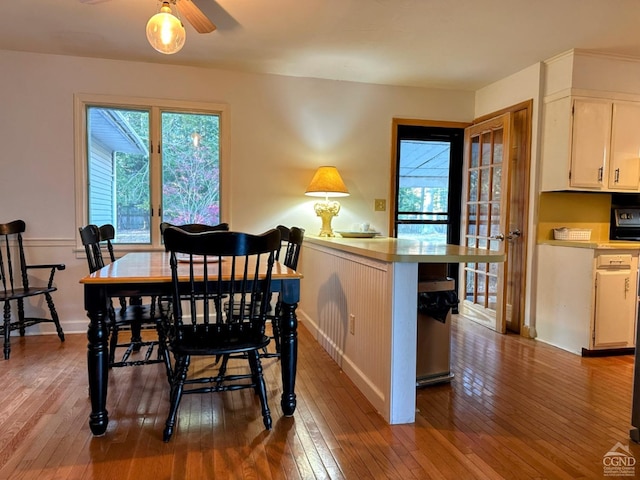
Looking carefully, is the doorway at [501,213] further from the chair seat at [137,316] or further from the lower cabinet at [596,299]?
the chair seat at [137,316]

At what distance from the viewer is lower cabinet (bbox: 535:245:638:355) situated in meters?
3.03

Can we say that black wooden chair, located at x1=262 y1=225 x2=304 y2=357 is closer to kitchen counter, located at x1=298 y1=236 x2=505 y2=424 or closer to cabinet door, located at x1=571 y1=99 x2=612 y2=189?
kitchen counter, located at x1=298 y1=236 x2=505 y2=424

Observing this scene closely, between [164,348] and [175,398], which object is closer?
[175,398]

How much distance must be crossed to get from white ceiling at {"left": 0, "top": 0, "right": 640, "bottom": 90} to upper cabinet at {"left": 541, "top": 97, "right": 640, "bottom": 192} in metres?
0.44

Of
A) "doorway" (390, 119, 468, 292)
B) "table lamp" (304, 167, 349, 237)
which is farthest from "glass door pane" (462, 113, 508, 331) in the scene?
"table lamp" (304, 167, 349, 237)

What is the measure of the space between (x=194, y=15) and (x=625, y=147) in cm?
340

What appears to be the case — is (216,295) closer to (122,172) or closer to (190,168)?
(190,168)

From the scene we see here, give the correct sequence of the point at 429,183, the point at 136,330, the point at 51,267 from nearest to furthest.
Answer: the point at 136,330
the point at 51,267
the point at 429,183

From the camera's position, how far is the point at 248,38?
3.05m

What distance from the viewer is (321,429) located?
1.93 metres

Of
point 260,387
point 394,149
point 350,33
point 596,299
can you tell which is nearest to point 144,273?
point 260,387

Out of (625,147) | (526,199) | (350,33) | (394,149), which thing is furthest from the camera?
(394,149)

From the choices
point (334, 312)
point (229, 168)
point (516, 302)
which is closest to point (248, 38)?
point (229, 168)

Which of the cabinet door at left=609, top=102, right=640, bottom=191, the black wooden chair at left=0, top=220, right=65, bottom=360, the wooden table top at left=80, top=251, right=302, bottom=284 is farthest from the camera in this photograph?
the cabinet door at left=609, top=102, right=640, bottom=191
